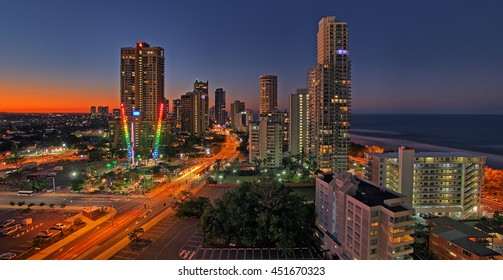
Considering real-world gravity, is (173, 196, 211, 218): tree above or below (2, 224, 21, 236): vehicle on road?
above

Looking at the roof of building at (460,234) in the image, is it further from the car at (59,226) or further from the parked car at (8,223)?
the parked car at (8,223)

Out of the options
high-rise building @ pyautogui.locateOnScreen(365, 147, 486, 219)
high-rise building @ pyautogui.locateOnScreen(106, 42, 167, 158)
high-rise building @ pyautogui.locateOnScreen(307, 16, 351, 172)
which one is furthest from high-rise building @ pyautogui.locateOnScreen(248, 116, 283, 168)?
high-rise building @ pyautogui.locateOnScreen(106, 42, 167, 158)

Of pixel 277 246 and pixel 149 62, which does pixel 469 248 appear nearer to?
pixel 277 246

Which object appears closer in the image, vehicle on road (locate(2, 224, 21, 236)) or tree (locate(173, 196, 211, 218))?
vehicle on road (locate(2, 224, 21, 236))

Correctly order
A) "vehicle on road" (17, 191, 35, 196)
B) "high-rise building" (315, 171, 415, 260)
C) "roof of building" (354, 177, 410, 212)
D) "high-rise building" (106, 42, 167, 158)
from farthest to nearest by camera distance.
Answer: "high-rise building" (106, 42, 167, 158)
"vehicle on road" (17, 191, 35, 196)
"roof of building" (354, 177, 410, 212)
"high-rise building" (315, 171, 415, 260)

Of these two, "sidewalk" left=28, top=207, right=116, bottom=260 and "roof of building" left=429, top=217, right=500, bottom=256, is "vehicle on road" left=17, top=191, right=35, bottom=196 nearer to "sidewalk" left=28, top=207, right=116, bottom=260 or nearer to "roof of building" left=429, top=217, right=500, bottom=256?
"sidewalk" left=28, top=207, right=116, bottom=260

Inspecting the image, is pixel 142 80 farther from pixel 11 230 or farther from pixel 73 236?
pixel 73 236
